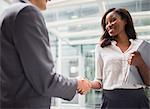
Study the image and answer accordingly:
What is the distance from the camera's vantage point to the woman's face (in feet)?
5.93

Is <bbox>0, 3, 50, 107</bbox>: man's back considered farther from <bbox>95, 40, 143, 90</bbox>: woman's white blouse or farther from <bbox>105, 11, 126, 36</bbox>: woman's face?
<bbox>105, 11, 126, 36</bbox>: woman's face

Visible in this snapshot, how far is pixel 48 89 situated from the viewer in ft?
3.88

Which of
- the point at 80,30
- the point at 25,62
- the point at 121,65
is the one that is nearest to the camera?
the point at 25,62

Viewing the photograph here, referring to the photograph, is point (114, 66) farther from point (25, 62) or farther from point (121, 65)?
point (25, 62)

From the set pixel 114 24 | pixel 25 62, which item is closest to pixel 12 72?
pixel 25 62

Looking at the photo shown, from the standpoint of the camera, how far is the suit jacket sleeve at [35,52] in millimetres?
1158

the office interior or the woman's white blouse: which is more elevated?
the woman's white blouse

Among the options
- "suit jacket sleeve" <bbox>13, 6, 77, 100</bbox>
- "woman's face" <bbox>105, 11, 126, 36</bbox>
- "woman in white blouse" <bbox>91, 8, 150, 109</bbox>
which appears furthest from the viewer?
"woman's face" <bbox>105, 11, 126, 36</bbox>

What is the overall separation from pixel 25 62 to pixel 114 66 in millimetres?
759

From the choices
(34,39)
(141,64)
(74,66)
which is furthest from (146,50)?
(74,66)

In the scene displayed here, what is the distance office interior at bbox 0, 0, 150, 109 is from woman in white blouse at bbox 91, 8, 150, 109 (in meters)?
0.29

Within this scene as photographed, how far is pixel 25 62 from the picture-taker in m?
1.16

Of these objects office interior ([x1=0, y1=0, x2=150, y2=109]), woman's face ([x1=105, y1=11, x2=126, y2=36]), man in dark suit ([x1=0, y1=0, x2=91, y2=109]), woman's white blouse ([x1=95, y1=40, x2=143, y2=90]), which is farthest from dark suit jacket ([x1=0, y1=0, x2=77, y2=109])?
office interior ([x1=0, y1=0, x2=150, y2=109])

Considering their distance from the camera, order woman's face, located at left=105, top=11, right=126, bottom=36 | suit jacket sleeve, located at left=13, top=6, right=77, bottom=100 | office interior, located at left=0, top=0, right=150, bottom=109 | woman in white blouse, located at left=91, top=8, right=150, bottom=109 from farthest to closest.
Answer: office interior, located at left=0, top=0, right=150, bottom=109
woman's face, located at left=105, top=11, right=126, bottom=36
woman in white blouse, located at left=91, top=8, right=150, bottom=109
suit jacket sleeve, located at left=13, top=6, right=77, bottom=100
